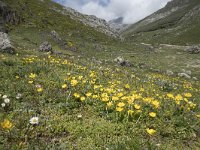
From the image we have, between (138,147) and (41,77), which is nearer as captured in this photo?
(138,147)

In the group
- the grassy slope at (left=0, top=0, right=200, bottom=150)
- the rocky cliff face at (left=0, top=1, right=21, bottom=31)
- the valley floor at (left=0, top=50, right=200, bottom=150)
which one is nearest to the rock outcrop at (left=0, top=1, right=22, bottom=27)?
the rocky cliff face at (left=0, top=1, right=21, bottom=31)

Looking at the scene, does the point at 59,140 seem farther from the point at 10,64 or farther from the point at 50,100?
the point at 10,64

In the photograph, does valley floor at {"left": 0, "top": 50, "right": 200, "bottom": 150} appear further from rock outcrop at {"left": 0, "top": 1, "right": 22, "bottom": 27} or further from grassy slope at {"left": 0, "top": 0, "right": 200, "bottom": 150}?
rock outcrop at {"left": 0, "top": 1, "right": 22, "bottom": 27}

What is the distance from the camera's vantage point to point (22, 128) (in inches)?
313

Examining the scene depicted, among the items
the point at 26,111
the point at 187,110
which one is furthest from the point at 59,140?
the point at 187,110

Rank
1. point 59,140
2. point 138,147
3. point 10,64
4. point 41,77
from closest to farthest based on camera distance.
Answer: point 138,147 < point 59,140 < point 41,77 < point 10,64

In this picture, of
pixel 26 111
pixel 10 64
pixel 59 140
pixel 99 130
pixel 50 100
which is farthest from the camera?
pixel 10 64

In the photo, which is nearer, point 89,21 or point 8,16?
point 8,16

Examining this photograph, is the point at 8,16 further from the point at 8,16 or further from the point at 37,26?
the point at 37,26

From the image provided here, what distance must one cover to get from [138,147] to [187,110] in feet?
12.1

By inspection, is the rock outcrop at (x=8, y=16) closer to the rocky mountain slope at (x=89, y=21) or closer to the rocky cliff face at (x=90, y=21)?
the rocky cliff face at (x=90, y=21)

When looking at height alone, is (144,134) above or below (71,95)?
below

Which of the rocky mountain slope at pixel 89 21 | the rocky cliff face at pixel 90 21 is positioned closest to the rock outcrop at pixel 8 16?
the rocky cliff face at pixel 90 21

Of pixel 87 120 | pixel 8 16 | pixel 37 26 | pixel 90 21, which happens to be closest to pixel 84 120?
pixel 87 120
